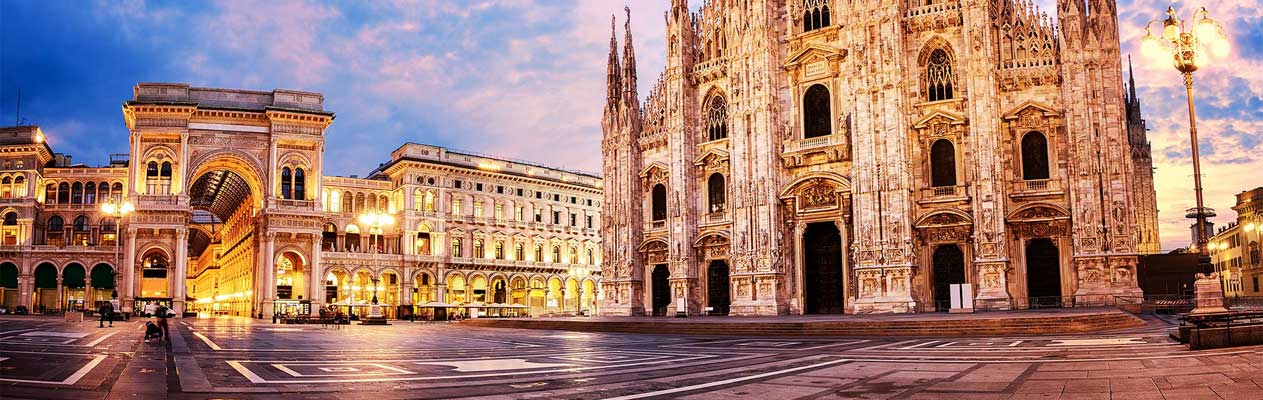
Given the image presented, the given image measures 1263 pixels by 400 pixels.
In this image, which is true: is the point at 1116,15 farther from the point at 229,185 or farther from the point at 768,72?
the point at 229,185

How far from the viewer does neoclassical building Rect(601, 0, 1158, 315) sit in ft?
124

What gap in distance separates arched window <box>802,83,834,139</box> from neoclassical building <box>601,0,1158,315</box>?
100 millimetres

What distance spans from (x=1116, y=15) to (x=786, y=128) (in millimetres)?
15237

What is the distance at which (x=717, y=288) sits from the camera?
47.8 metres

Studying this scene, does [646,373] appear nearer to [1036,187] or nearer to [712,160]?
[1036,187]

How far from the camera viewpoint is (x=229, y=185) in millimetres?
83312

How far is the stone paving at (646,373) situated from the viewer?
10.2 metres

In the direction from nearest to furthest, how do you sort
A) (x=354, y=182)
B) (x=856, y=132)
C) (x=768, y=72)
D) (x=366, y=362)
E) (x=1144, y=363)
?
(x=1144, y=363) < (x=366, y=362) < (x=856, y=132) < (x=768, y=72) < (x=354, y=182)

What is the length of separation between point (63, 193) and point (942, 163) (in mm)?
78027

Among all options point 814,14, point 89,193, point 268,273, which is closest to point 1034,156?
point 814,14

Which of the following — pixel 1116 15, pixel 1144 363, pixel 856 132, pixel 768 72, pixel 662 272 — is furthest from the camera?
pixel 662 272

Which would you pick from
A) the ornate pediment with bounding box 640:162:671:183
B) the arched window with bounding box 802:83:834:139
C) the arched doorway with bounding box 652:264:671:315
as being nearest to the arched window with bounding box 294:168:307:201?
the ornate pediment with bounding box 640:162:671:183

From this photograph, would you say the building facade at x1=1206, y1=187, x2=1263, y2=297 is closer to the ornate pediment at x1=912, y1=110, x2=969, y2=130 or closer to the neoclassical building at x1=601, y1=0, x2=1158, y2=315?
the neoclassical building at x1=601, y1=0, x2=1158, y2=315

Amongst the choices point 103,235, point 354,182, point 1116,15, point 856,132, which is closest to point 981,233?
point 856,132
